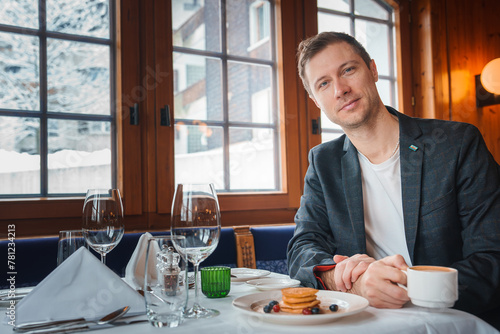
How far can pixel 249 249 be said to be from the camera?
206 centimetres

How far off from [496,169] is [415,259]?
0.35 m

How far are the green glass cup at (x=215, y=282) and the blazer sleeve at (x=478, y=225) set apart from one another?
1.78 ft

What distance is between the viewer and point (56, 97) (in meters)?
2.17

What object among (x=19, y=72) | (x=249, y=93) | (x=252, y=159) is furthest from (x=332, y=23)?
(x=19, y=72)

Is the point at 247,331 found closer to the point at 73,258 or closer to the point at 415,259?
the point at 73,258

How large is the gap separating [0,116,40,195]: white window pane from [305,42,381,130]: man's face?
1391 millimetres

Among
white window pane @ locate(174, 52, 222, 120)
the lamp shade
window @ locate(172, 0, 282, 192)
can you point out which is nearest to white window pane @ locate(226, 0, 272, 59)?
window @ locate(172, 0, 282, 192)

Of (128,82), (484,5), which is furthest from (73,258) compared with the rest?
(484,5)

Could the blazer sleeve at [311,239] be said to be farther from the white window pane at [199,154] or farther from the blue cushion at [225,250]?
the white window pane at [199,154]

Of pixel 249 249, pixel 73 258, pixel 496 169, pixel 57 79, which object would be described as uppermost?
pixel 57 79

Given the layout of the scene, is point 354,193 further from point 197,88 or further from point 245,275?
point 197,88

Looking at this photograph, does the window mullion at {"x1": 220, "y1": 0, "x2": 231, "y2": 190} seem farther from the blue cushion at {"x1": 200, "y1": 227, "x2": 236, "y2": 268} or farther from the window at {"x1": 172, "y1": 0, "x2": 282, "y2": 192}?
the blue cushion at {"x1": 200, "y1": 227, "x2": 236, "y2": 268}

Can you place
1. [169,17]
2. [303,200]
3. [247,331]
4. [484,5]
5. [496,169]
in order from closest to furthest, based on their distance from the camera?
[247,331] < [496,169] < [303,200] < [169,17] < [484,5]

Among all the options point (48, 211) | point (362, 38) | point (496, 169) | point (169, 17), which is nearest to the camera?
point (496, 169)
